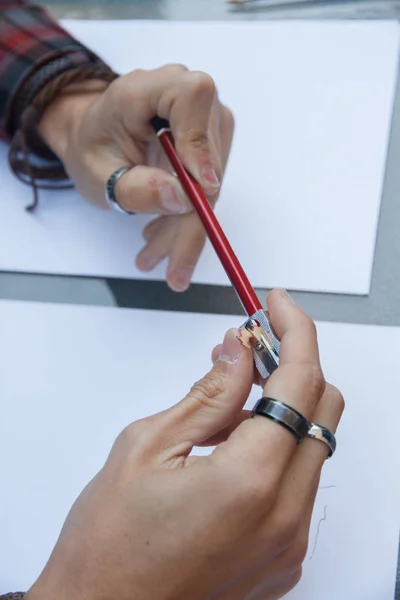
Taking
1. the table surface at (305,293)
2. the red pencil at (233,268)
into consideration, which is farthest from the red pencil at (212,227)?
the table surface at (305,293)

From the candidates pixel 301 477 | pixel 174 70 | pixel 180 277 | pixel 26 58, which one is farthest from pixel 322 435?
pixel 26 58

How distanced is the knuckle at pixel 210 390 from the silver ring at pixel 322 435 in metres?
0.06

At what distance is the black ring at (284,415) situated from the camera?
0.35 m

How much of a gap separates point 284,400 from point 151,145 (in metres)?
0.33

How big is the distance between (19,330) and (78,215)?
0.42 feet

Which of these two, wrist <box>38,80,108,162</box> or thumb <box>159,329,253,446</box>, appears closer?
thumb <box>159,329,253,446</box>

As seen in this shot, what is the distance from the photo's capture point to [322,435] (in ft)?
1.22

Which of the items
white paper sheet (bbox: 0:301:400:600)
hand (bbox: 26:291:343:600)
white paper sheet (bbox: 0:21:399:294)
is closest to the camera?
hand (bbox: 26:291:343:600)

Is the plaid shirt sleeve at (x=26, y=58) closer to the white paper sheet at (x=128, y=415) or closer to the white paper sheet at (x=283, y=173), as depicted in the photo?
the white paper sheet at (x=283, y=173)

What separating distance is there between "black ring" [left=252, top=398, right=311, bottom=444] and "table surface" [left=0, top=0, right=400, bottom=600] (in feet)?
0.70

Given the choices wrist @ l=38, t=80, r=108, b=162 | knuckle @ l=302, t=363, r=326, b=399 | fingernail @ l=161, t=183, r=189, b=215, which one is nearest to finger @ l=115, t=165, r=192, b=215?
fingernail @ l=161, t=183, r=189, b=215

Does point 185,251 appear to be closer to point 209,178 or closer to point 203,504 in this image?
point 209,178

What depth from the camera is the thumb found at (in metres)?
0.38

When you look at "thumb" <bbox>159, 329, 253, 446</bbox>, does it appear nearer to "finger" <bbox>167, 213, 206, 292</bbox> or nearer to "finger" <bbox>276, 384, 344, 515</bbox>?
"finger" <bbox>276, 384, 344, 515</bbox>
